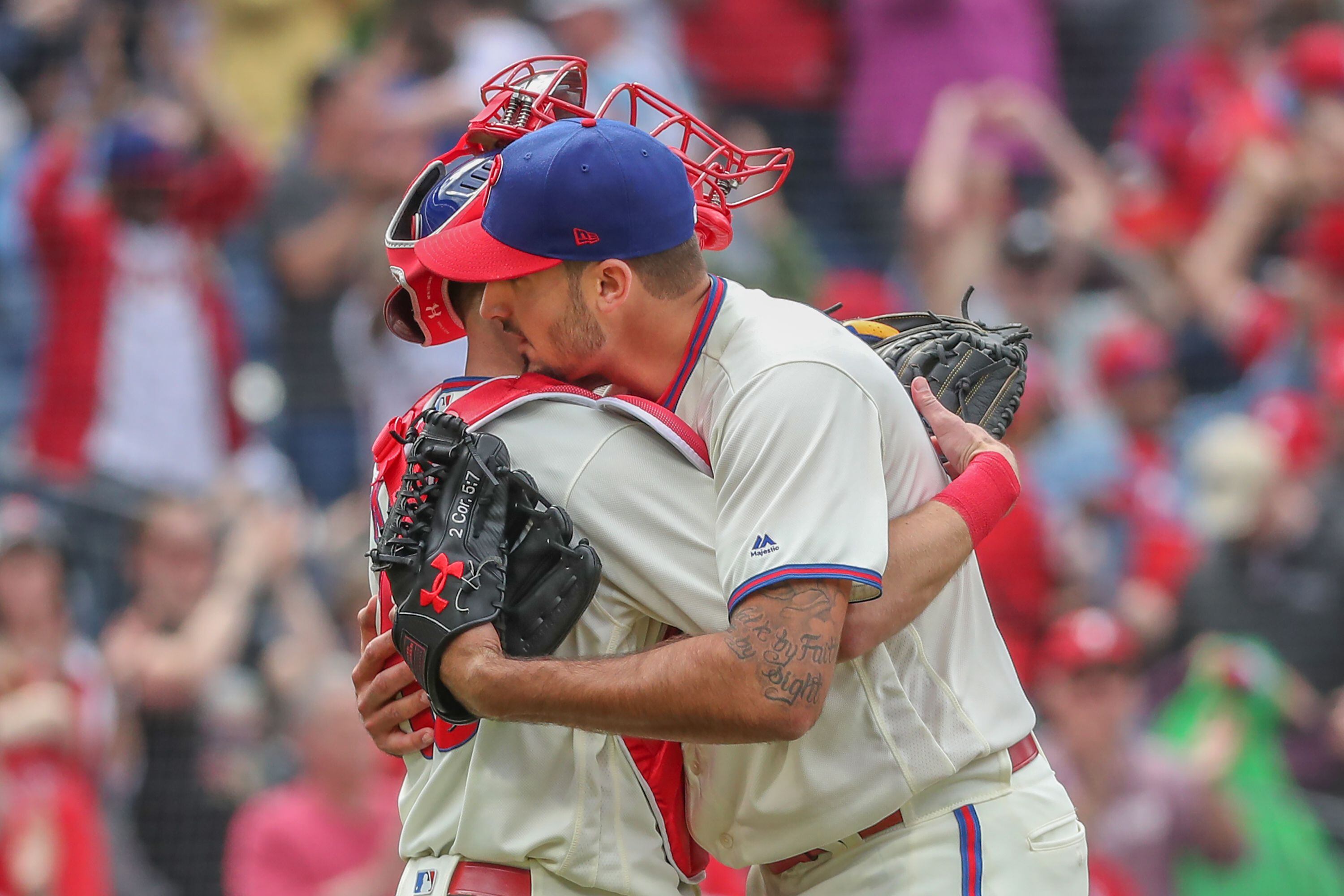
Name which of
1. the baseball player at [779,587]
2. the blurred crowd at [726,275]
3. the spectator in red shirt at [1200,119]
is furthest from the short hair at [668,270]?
the spectator in red shirt at [1200,119]

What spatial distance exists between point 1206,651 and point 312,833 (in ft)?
9.97

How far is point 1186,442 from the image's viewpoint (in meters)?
6.86

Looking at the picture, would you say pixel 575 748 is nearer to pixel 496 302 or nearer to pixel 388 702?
pixel 388 702

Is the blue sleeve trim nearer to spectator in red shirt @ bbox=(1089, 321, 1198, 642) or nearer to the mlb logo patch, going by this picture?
the mlb logo patch

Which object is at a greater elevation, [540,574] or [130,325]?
[130,325]

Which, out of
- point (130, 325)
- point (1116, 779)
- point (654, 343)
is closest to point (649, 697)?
point (654, 343)

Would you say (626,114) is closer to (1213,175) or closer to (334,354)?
(334,354)

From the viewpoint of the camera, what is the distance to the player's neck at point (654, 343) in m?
2.38

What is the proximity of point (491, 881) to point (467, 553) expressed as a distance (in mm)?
477

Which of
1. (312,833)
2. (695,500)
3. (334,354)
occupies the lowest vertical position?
(312,833)

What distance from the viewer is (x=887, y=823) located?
242cm

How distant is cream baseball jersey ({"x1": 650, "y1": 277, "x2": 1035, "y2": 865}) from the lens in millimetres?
2176

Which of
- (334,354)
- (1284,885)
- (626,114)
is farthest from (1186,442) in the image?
(334,354)

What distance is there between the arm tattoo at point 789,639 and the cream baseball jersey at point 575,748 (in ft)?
0.43
